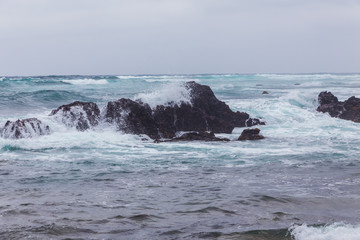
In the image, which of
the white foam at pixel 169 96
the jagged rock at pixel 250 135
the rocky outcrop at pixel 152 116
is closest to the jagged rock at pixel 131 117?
the rocky outcrop at pixel 152 116

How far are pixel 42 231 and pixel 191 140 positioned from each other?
7.59 meters

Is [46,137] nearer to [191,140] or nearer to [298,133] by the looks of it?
[191,140]

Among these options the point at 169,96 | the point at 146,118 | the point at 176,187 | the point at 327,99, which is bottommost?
the point at 176,187

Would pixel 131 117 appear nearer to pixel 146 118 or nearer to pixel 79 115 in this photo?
pixel 146 118

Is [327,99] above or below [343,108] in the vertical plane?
above

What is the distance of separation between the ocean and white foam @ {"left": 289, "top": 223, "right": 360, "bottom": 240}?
0.4 inches

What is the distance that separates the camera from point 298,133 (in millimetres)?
14617

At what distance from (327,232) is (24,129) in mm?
9195

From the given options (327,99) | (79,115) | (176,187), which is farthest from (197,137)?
(327,99)

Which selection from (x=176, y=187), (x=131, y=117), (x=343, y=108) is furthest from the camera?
(x=343, y=108)

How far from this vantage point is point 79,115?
13.6 meters

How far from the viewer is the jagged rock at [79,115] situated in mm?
13375

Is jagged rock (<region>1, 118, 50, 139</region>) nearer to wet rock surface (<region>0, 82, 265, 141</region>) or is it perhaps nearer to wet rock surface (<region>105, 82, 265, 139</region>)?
wet rock surface (<region>0, 82, 265, 141</region>)

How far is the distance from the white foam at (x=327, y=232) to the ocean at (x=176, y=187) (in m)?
0.01
